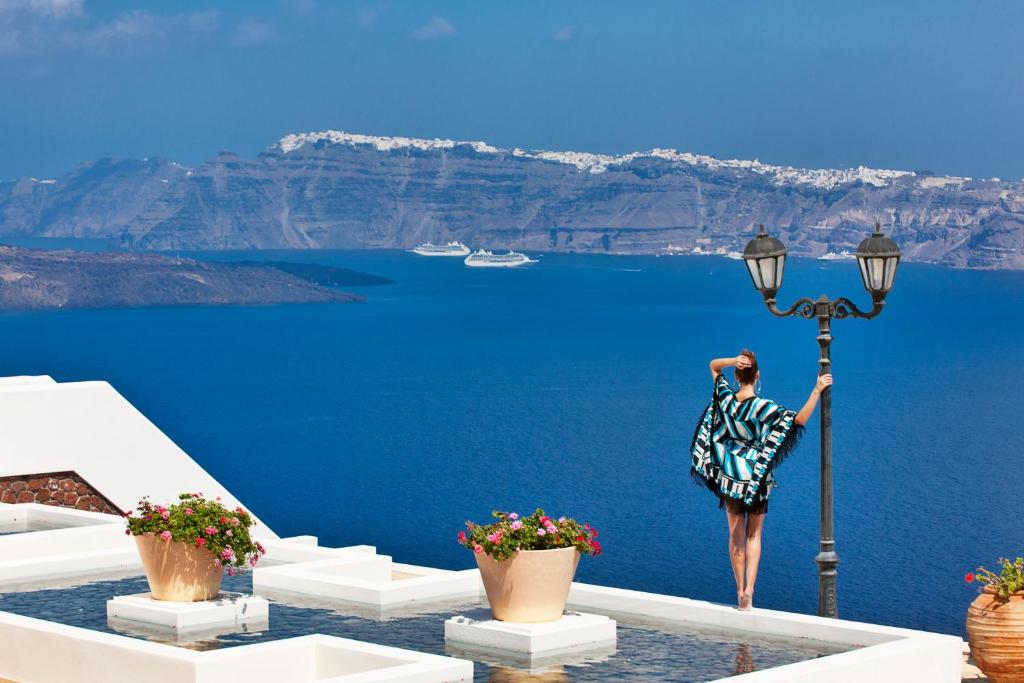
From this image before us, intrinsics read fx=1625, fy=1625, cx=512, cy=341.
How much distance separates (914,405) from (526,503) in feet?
127

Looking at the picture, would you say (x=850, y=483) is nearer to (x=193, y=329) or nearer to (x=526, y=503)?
(x=526, y=503)

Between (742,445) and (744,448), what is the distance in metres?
0.02

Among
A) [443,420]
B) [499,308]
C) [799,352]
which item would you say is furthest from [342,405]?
[499,308]

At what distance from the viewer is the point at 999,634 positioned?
28.9ft

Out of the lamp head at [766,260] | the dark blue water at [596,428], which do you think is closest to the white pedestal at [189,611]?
the lamp head at [766,260]

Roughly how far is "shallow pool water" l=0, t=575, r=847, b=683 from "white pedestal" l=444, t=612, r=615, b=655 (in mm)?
94

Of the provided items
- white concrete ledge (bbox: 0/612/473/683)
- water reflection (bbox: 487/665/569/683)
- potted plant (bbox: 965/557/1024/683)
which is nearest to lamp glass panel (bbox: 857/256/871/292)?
potted plant (bbox: 965/557/1024/683)

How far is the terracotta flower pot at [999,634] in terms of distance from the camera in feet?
28.8

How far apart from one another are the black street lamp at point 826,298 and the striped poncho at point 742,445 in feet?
3.57

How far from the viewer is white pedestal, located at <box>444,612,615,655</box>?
8.66 m

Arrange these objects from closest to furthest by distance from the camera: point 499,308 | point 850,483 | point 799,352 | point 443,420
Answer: point 850,483 → point 443,420 → point 799,352 → point 499,308

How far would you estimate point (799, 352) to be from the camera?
131750 millimetres

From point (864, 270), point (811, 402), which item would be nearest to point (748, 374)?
point (811, 402)

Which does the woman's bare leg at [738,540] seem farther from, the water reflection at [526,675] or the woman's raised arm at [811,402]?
the water reflection at [526,675]
